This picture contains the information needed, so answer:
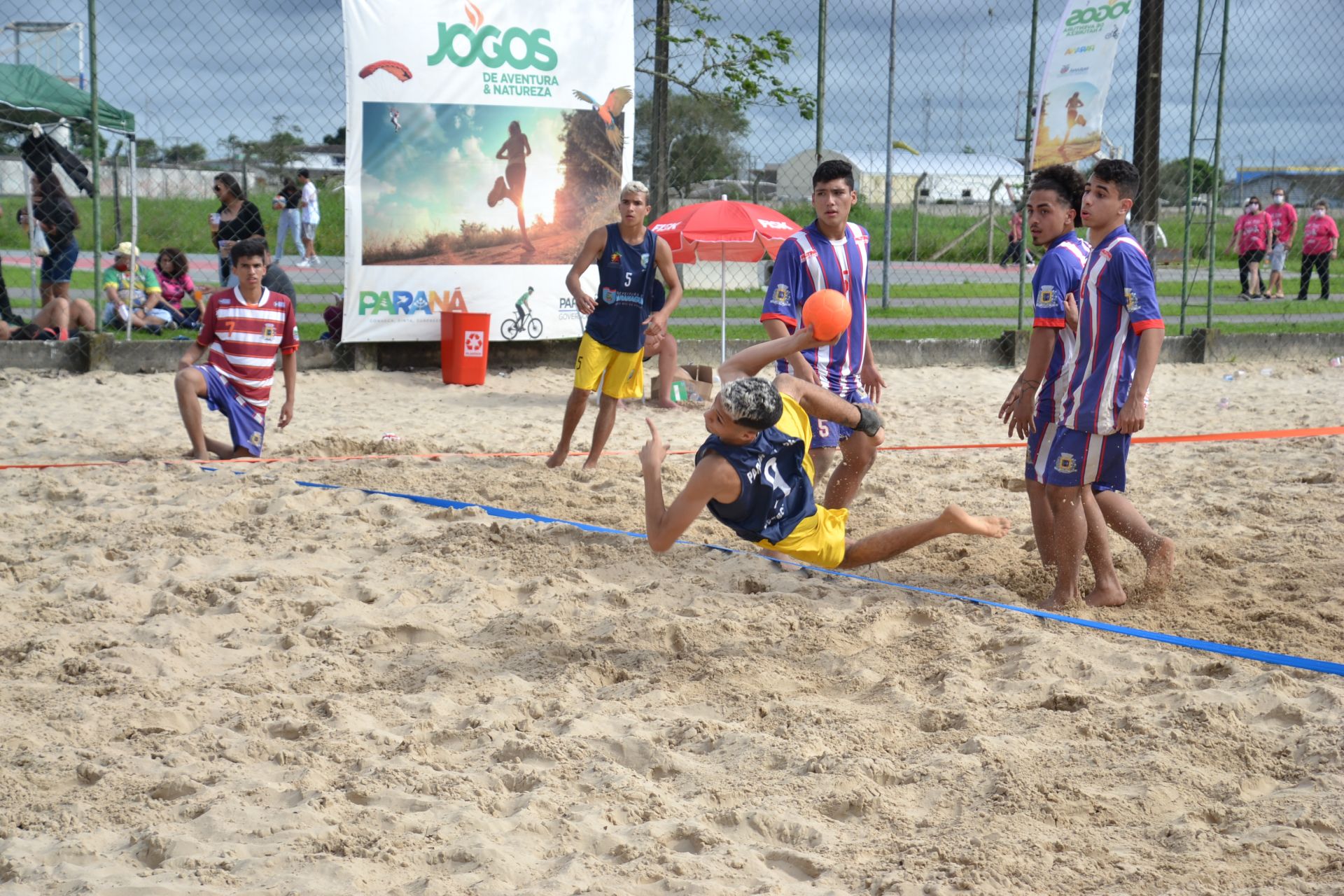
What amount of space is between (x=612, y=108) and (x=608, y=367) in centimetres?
421

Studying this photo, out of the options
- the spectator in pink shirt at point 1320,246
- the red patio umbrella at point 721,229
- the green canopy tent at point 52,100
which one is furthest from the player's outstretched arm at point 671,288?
the spectator in pink shirt at point 1320,246

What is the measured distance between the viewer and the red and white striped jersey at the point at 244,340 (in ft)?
22.9

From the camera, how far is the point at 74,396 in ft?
28.2

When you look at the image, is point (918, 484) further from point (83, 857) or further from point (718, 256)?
point (83, 857)

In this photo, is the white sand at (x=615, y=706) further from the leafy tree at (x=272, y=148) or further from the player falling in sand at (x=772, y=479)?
the leafy tree at (x=272, y=148)

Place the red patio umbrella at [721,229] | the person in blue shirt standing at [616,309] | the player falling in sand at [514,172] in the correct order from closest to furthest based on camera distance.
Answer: the person in blue shirt standing at [616,309] → the red patio umbrella at [721,229] → the player falling in sand at [514,172]

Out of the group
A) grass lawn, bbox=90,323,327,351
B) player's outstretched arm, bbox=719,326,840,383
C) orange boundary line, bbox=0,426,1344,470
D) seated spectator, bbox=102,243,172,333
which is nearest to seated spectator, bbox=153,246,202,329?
seated spectator, bbox=102,243,172,333

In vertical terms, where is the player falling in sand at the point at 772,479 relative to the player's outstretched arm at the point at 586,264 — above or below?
below

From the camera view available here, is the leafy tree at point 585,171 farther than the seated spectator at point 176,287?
No

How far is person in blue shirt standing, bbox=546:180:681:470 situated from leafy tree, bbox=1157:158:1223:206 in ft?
23.7

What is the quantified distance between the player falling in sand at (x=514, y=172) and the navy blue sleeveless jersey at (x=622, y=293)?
3.43 m

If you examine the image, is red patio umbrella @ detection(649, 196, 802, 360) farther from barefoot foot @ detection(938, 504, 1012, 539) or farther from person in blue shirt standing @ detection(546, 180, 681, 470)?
barefoot foot @ detection(938, 504, 1012, 539)

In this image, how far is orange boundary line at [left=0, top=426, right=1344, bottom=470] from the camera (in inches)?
260

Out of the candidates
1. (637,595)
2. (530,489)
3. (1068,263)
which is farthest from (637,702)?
(530,489)
